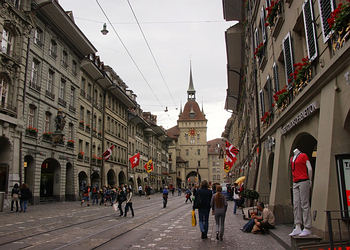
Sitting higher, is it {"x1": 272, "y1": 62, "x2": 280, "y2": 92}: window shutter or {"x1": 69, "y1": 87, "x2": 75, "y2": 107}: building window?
{"x1": 69, "y1": 87, "x2": 75, "y2": 107}: building window

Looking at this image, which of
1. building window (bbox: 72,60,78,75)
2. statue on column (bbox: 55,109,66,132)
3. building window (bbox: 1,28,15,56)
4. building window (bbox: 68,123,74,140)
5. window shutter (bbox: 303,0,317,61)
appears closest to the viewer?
window shutter (bbox: 303,0,317,61)

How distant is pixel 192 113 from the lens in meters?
123

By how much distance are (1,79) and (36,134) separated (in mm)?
5335

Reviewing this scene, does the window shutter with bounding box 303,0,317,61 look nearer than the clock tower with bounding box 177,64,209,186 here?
Yes

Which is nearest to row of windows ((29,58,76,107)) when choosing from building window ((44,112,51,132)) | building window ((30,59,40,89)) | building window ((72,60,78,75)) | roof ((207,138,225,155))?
building window ((30,59,40,89))

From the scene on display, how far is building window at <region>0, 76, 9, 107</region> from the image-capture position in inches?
879

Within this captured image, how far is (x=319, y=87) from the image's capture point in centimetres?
813

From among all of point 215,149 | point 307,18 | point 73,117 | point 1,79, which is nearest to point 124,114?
point 73,117

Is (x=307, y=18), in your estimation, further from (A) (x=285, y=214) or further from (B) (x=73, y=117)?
(B) (x=73, y=117)

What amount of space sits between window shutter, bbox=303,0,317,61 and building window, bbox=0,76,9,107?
64.2ft

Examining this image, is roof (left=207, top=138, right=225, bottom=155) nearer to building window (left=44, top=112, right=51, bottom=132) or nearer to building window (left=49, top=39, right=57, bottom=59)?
building window (left=49, top=39, right=57, bottom=59)

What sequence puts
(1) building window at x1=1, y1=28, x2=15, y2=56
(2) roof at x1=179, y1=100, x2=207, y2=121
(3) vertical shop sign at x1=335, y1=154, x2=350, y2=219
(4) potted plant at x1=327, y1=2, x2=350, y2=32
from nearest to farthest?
(4) potted plant at x1=327, y1=2, x2=350, y2=32
(3) vertical shop sign at x1=335, y1=154, x2=350, y2=219
(1) building window at x1=1, y1=28, x2=15, y2=56
(2) roof at x1=179, y1=100, x2=207, y2=121

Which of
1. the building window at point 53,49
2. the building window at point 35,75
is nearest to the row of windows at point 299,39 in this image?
the building window at point 35,75

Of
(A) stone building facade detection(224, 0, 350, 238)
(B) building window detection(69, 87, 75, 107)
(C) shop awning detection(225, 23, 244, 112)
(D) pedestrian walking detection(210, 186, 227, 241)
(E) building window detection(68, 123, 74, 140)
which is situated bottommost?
(D) pedestrian walking detection(210, 186, 227, 241)
